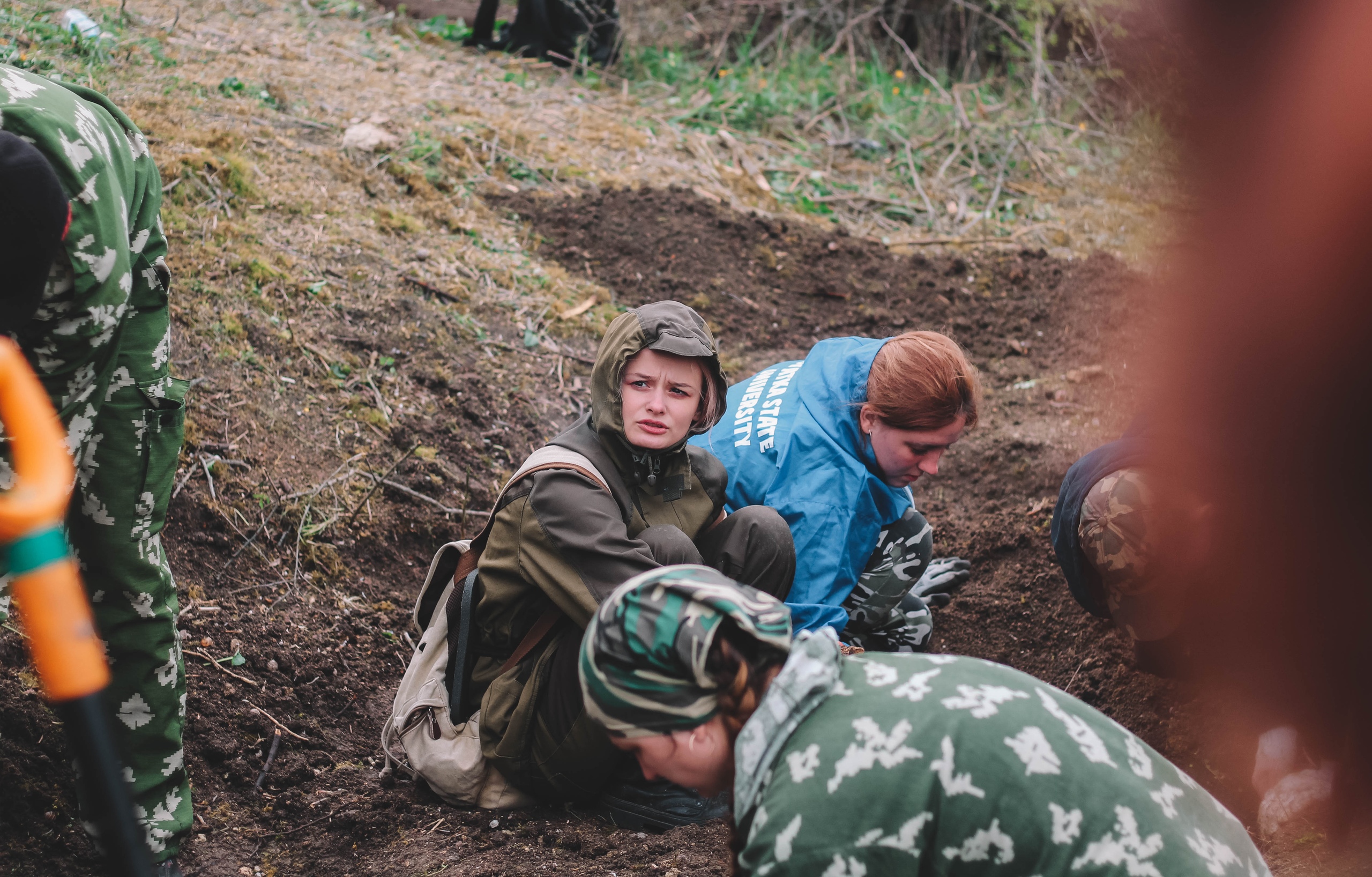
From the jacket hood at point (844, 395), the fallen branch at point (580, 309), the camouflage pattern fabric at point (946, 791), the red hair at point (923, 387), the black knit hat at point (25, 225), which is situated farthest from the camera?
the fallen branch at point (580, 309)

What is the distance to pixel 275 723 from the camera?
99.7 inches

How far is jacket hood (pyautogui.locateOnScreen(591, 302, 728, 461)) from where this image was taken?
2334mm

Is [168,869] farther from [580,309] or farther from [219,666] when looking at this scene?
[580,309]

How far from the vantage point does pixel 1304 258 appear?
6.12ft

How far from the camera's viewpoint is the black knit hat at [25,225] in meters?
1.60

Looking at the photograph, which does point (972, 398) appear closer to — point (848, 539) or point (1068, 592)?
point (848, 539)

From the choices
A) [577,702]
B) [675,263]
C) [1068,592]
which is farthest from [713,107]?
[577,702]

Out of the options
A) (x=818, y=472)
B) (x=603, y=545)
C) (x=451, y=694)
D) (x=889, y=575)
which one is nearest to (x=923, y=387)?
(x=818, y=472)

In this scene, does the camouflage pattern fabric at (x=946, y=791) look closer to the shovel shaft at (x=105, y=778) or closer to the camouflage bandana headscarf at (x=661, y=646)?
the camouflage bandana headscarf at (x=661, y=646)

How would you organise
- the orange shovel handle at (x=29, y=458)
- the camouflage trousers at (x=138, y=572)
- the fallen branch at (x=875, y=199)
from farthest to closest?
the fallen branch at (x=875, y=199), the camouflage trousers at (x=138, y=572), the orange shovel handle at (x=29, y=458)

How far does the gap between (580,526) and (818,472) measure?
776 millimetres

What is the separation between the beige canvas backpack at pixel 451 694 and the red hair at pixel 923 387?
2.67ft

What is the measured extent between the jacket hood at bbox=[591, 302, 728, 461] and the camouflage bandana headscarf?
99 centimetres

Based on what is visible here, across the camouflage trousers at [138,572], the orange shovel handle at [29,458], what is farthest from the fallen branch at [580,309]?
the orange shovel handle at [29,458]
